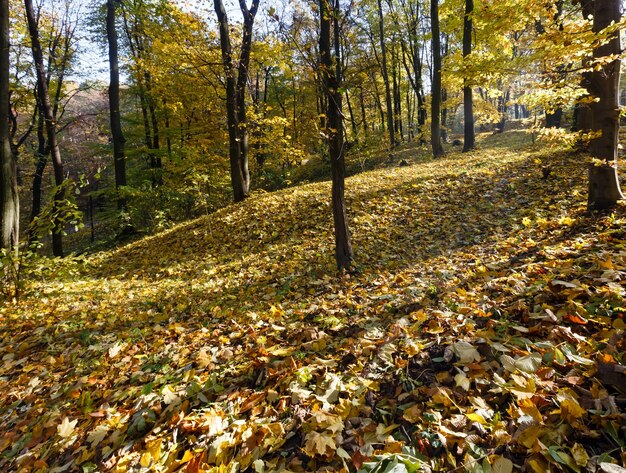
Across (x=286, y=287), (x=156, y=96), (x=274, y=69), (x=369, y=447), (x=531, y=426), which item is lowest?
(x=286, y=287)

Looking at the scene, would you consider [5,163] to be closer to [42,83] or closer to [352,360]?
[42,83]

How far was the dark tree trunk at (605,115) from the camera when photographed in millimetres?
4895

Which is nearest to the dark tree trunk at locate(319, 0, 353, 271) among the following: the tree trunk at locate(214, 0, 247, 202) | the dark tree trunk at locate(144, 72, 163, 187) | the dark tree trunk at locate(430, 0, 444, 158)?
the tree trunk at locate(214, 0, 247, 202)

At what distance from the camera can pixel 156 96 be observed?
48.4ft

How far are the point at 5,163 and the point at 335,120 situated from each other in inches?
252

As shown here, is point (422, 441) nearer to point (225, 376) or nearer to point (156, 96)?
point (225, 376)

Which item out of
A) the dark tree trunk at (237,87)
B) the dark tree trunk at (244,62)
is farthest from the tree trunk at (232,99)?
the dark tree trunk at (244,62)

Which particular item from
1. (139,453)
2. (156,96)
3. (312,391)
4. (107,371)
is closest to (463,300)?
(312,391)

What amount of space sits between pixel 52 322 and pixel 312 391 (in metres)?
4.85

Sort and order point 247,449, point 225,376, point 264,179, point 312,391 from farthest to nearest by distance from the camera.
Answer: point 264,179
point 225,376
point 312,391
point 247,449

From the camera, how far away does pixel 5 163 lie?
6.18 meters

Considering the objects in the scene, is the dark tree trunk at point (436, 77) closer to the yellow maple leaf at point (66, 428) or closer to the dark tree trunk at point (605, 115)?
the dark tree trunk at point (605, 115)

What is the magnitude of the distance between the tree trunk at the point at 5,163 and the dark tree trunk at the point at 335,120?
6.18 metres

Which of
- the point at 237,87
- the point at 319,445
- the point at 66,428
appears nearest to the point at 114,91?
the point at 237,87
